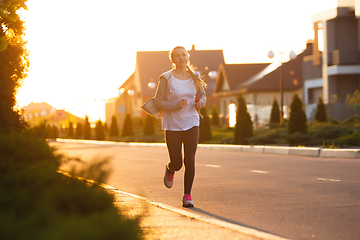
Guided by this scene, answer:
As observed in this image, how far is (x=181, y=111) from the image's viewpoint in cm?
732

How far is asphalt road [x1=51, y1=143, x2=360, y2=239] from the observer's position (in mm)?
5656

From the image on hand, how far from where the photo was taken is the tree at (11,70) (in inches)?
327

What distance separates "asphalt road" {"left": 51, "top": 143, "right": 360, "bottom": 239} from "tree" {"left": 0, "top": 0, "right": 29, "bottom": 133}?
4.83 ft

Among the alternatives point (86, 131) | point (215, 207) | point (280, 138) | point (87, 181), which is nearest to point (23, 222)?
point (87, 181)

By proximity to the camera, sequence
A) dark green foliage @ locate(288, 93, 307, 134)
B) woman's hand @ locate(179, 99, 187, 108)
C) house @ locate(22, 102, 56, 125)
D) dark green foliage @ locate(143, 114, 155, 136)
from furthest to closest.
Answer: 1. dark green foliage @ locate(143, 114, 155, 136)
2. dark green foliage @ locate(288, 93, 307, 134)
3. woman's hand @ locate(179, 99, 187, 108)
4. house @ locate(22, 102, 56, 125)

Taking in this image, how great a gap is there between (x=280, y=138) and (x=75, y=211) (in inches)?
924

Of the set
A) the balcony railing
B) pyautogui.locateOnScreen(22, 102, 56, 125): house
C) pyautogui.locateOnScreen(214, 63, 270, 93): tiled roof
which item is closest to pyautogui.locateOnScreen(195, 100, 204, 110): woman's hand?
pyautogui.locateOnScreen(22, 102, 56, 125): house

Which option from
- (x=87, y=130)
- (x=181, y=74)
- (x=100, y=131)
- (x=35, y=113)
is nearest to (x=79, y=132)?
(x=87, y=130)

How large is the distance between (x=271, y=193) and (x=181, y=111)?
7.19 feet

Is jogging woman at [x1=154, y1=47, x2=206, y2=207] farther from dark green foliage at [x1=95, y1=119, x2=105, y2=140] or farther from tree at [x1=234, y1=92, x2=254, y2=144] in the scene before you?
dark green foliage at [x1=95, y1=119, x2=105, y2=140]

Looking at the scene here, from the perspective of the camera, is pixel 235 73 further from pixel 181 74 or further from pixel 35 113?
pixel 181 74

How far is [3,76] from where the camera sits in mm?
8422

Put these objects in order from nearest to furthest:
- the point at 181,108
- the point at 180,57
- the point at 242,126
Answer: the point at 181,108 → the point at 180,57 → the point at 242,126

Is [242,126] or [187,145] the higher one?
[242,126]
